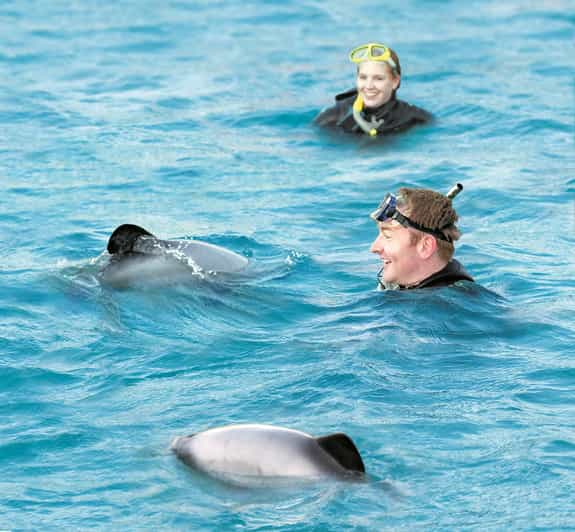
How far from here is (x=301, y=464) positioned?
6.06m

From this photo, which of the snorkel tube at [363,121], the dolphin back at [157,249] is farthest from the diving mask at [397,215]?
the snorkel tube at [363,121]

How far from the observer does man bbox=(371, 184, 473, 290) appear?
873 centimetres

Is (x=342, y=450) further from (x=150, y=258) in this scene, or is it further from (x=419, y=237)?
(x=150, y=258)

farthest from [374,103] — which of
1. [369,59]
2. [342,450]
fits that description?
[342,450]

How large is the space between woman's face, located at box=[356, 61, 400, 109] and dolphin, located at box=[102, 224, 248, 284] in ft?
16.8

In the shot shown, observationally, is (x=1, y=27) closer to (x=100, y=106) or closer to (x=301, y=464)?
(x=100, y=106)

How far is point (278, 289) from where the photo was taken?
9.55m

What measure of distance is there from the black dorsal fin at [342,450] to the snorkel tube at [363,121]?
842cm

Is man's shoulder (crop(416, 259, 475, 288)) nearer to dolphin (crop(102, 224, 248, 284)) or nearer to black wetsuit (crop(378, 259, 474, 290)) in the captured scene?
black wetsuit (crop(378, 259, 474, 290))

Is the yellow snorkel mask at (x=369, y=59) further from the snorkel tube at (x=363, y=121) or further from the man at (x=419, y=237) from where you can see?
the man at (x=419, y=237)

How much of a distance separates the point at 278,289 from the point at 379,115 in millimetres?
5128

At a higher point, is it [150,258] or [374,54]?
[374,54]

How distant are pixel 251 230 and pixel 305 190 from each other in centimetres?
150

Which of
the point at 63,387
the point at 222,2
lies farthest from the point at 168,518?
the point at 222,2
